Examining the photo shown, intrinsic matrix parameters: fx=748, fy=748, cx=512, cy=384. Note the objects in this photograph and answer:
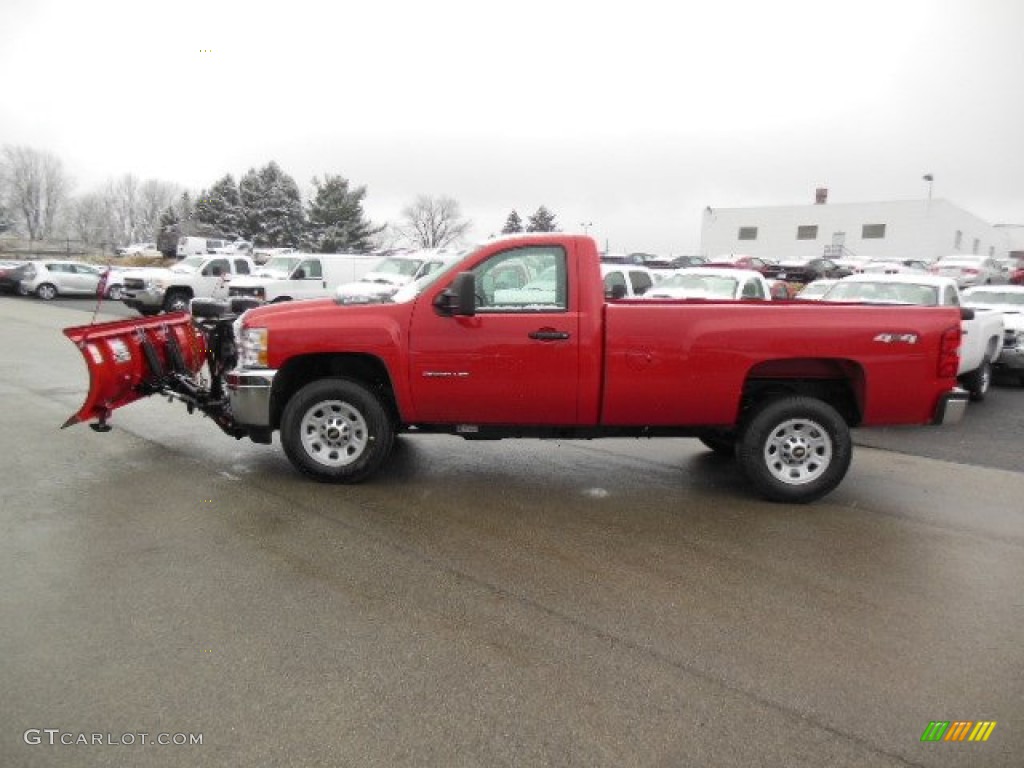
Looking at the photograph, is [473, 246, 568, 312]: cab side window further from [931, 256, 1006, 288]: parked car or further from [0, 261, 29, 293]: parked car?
[931, 256, 1006, 288]: parked car

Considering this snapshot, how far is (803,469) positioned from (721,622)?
96.2 inches

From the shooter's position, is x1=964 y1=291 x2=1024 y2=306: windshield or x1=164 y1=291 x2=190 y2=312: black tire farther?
x1=164 y1=291 x2=190 y2=312: black tire

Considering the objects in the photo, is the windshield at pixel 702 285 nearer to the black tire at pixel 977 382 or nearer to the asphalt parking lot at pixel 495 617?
the black tire at pixel 977 382

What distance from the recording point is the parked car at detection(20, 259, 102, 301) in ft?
89.6

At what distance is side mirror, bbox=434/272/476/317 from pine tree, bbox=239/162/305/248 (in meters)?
66.9

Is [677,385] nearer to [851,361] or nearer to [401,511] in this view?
[851,361]

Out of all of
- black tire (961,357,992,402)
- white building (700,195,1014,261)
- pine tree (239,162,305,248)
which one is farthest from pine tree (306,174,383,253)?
black tire (961,357,992,402)

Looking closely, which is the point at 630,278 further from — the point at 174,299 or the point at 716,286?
the point at 174,299

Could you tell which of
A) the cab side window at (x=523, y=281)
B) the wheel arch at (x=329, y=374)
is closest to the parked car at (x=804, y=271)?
the cab side window at (x=523, y=281)

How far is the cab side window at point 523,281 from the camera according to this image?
5711 mm

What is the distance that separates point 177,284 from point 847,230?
205 feet

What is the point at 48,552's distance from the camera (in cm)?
444

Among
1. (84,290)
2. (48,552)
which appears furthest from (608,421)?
(84,290)

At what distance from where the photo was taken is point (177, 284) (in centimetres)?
2031
